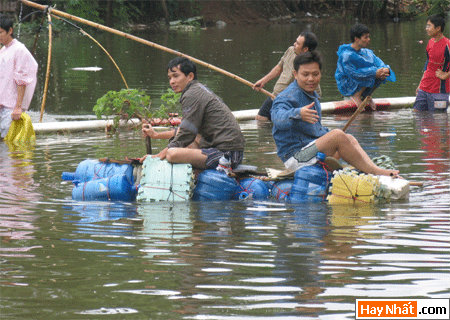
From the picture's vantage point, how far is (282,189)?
7695 mm

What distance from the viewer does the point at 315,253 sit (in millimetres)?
5746

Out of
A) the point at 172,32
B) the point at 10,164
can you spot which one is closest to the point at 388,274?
the point at 10,164

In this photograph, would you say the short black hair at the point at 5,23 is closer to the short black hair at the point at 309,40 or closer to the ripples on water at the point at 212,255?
the ripples on water at the point at 212,255

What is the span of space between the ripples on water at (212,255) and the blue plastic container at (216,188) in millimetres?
151

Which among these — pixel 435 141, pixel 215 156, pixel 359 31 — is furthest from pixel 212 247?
pixel 359 31

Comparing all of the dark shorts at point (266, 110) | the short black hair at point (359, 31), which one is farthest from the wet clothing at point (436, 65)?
the dark shorts at point (266, 110)

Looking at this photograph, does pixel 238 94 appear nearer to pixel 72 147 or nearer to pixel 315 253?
pixel 72 147

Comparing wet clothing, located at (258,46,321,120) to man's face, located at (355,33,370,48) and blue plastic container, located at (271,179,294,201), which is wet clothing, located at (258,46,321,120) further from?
blue plastic container, located at (271,179,294,201)

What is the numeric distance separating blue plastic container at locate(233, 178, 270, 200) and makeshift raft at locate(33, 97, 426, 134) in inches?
140

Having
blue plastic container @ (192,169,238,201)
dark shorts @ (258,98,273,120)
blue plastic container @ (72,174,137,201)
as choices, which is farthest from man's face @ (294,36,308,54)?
blue plastic container @ (72,174,137,201)

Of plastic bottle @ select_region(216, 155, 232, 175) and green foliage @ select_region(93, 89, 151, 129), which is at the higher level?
green foliage @ select_region(93, 89, 151, 129)

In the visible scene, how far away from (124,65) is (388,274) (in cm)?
1805

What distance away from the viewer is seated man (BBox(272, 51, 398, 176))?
7574 millimetres

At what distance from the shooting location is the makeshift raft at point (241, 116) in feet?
38.5
